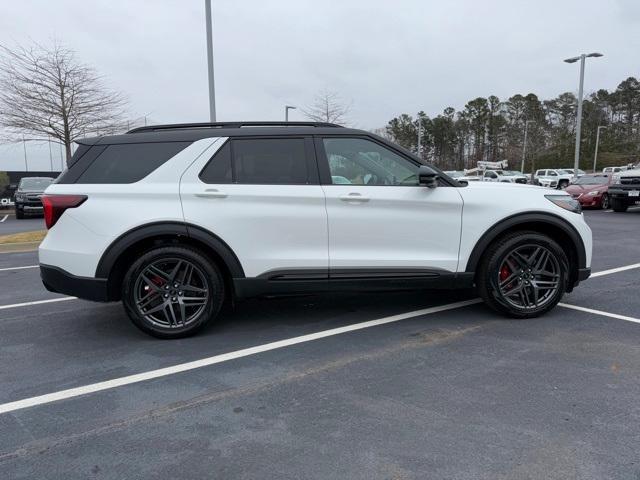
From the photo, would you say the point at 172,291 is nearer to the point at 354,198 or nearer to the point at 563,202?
the point at 354,198

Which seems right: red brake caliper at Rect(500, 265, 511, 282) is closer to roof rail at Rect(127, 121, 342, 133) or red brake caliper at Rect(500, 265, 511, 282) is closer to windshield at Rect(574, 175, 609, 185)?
roof rail at Rect(127, 121, 342, 133)

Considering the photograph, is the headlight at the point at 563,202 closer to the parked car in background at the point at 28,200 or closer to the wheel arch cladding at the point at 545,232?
the wheel arch cladding at the point at 545,232

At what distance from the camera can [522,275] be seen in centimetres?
464

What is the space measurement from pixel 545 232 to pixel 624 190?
13865 millimetres

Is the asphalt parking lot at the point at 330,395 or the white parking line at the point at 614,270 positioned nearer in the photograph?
the asphalt parking lot at the point at 330,395

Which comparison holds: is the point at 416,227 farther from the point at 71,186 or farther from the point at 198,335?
the point at 71,186

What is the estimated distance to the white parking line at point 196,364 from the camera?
322 centimetres

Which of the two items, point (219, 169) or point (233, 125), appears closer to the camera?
point (219, 169)

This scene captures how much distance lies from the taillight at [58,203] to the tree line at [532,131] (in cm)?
4979

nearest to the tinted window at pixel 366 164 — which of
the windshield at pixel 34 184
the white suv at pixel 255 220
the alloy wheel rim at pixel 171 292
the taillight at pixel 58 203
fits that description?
the white suv at pixel 255 220

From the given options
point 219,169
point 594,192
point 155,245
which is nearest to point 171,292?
point 155,245

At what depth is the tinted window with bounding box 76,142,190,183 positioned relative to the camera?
4191 mm

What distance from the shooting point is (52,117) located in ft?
60.8

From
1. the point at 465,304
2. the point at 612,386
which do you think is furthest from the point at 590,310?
the point at 612,386
